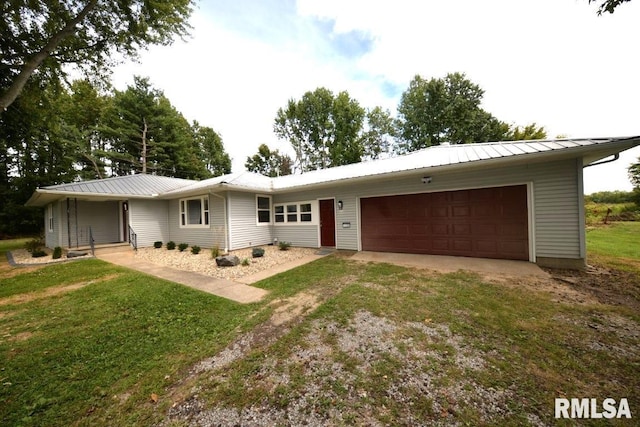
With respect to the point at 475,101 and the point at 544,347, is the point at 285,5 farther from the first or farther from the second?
the point at 475,101

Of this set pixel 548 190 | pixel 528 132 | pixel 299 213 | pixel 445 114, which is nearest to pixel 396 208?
pixel 548 190

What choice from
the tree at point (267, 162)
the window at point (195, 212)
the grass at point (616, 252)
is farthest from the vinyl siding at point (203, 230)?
the tree at point (267, 162)

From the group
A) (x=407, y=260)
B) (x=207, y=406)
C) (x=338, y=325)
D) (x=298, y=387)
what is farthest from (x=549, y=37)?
(x=207, y=406)

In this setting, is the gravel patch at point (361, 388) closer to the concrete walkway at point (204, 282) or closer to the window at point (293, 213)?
the concrete walkway at point (204, 282)

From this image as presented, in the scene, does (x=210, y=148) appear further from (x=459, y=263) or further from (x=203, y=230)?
(x=459, y=263)

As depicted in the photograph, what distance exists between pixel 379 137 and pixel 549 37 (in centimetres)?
1811

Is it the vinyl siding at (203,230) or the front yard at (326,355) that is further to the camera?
the vinyl siding at (203,230)

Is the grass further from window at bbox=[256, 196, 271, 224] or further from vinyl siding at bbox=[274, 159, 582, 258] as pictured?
window at bbox=[256, 196, 271, 224]

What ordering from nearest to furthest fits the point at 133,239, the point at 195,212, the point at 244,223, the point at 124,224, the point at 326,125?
the point at 244,223, the point at 133,239, the point at 195,212, the point at 124,224, the point at 326,125

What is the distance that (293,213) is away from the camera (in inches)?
407

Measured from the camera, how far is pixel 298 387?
2.03m

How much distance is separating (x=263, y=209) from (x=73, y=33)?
7793 mm

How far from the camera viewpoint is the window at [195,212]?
9922 mm
